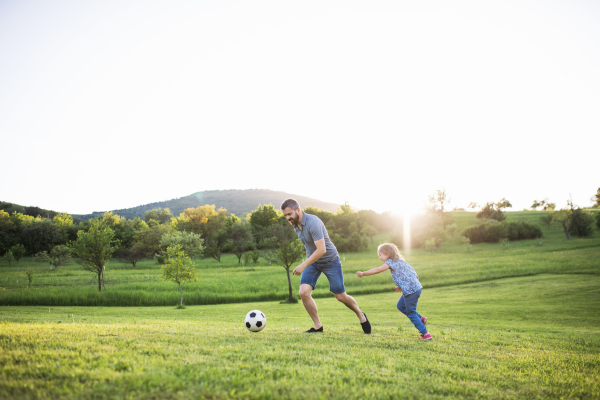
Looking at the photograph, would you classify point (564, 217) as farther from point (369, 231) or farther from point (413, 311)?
point (413, 311)

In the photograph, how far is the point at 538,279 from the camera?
2494 centimetres

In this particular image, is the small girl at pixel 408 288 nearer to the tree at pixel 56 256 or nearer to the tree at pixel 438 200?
the tree at pixel 56 256

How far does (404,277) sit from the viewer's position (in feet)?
23.5

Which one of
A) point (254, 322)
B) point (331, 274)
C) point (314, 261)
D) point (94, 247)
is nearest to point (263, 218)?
point (94, 247)

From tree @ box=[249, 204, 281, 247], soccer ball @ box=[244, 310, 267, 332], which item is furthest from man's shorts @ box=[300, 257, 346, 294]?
tree @ box=[249, 204, 281, 247]

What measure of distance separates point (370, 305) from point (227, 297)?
39.4ft

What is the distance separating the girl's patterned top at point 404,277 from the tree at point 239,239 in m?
57.0

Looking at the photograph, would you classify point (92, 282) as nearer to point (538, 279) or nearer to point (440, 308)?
point (440, 308)

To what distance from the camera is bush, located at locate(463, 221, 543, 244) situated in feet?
223

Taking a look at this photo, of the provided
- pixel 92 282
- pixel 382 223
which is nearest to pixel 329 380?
pixel 92 282

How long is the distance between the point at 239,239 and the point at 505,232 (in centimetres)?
5799

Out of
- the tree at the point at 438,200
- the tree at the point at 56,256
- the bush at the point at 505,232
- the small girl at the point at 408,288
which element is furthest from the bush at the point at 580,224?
the tree at the point at 56,256

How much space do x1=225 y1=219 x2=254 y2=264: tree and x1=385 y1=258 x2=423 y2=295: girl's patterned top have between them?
187 ft

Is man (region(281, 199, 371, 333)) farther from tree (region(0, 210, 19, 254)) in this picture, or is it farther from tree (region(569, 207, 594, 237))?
tree (region(0, 210, 19, 254))
